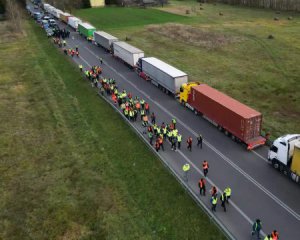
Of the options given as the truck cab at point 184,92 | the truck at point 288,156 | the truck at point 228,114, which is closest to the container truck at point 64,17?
the truck cab at point 184,92

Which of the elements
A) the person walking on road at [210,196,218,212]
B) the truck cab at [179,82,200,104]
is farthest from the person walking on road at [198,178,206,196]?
the truck cab at [179,82,200,104]

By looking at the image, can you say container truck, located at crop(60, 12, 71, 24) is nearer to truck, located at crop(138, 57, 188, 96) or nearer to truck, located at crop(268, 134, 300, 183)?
truck, located at crop(138, 57, 188, 96)

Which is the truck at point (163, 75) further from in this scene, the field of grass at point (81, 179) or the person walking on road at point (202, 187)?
the person walking on road at point (202, 187)

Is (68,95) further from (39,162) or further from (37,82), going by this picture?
(39,162)

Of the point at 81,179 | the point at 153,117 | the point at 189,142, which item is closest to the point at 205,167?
the point at 189,142

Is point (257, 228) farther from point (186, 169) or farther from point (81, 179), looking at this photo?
point (81, 179)

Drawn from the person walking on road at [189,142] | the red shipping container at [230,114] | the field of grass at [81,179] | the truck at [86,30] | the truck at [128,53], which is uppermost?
the truck at [86,30]

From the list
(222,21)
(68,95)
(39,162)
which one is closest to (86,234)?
(39,162)
